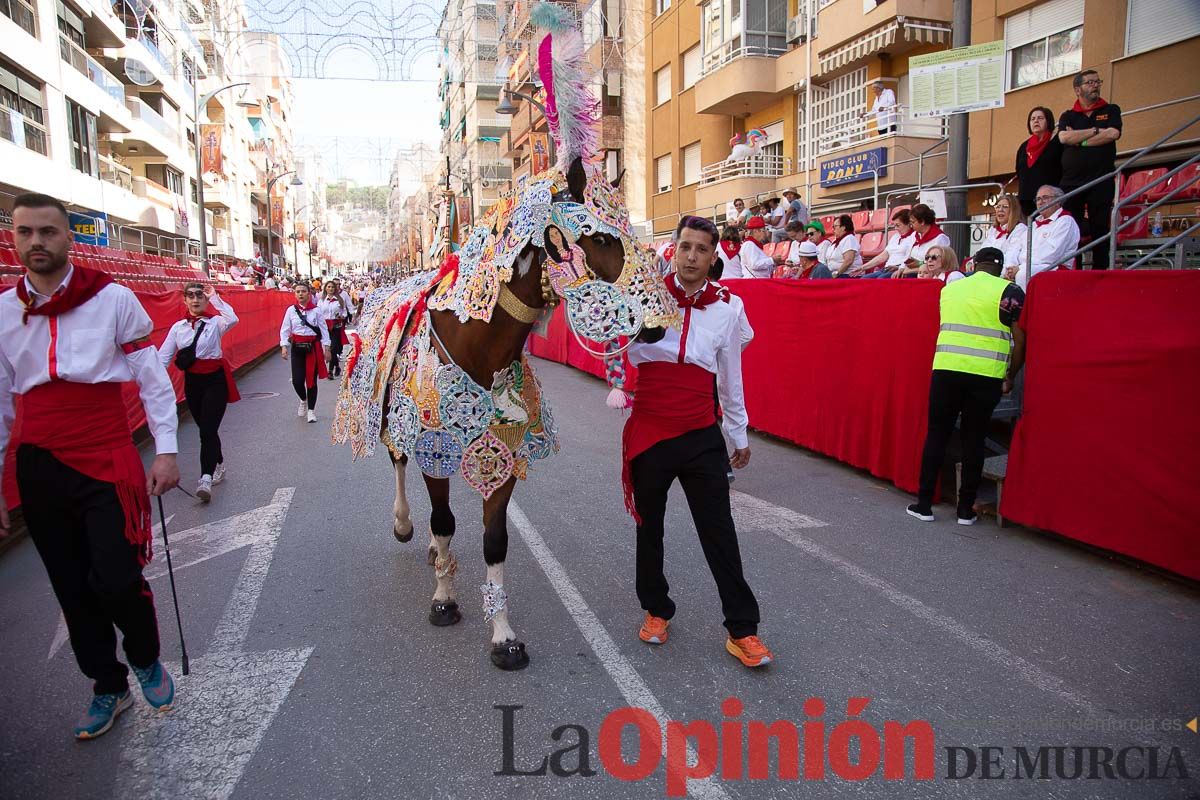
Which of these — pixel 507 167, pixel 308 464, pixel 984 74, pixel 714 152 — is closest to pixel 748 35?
pixel 714 152

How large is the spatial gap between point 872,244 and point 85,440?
38.6ft

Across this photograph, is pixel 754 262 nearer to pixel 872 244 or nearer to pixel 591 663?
pixel 872 244

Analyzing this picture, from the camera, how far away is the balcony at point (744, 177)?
20391 mm

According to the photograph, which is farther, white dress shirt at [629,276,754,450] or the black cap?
the black cap

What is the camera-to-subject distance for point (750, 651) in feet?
11.9

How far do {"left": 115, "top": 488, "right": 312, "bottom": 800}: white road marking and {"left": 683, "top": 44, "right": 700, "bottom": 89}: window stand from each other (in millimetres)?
23696

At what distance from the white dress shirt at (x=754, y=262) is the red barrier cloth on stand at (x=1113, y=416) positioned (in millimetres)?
5769

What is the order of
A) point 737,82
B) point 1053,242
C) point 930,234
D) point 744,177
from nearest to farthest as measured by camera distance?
point 1053,242 < point 930,234 < point 744,177 < point 737,82

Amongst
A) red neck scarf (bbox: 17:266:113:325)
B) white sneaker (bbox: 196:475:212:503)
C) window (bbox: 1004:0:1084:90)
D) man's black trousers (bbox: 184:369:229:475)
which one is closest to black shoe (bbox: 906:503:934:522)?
red neck scarf (bbox: 17:266:113:325)

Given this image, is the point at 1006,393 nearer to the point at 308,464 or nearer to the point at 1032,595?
the point at 1032,595

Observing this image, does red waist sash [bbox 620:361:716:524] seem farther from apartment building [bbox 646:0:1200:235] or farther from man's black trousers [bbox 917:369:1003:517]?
apartment building [bbox 646:0:1200:235]

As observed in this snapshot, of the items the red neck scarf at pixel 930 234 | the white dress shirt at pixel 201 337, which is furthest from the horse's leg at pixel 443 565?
the red neck scarf at pixel 930 234

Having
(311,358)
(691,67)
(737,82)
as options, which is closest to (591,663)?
(311,358)

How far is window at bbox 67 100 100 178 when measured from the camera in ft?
85.7
